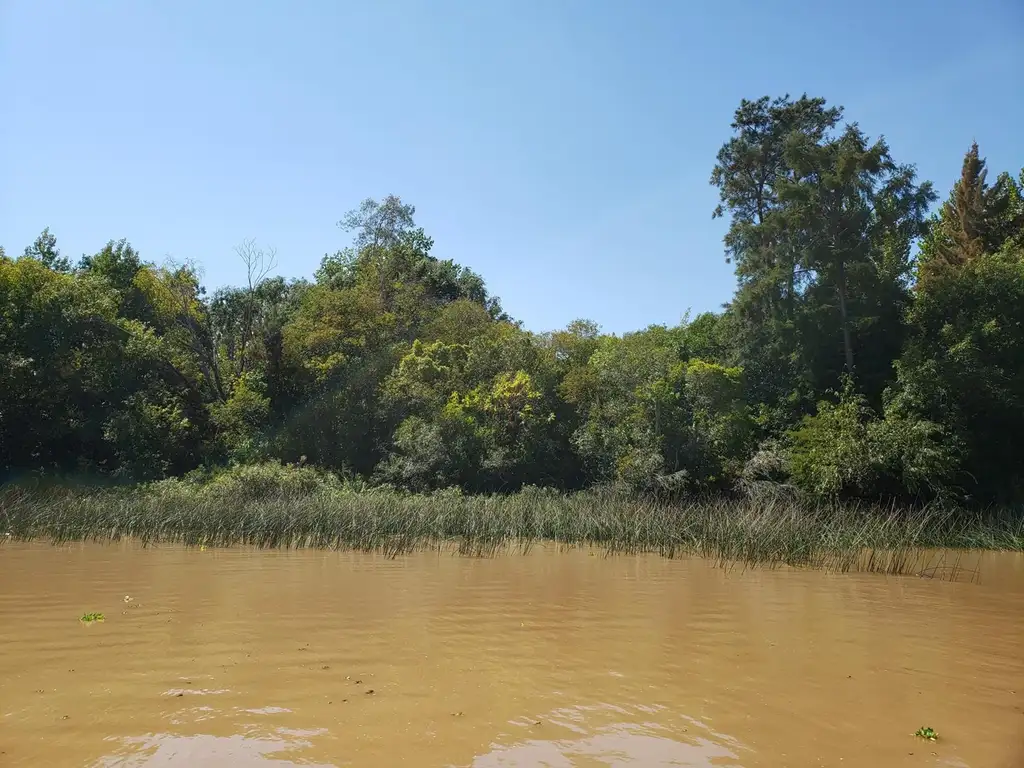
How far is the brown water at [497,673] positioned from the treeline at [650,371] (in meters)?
10.7

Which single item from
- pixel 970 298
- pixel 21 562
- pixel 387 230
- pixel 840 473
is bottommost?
pixel 21 562

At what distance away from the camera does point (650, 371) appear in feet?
66.6

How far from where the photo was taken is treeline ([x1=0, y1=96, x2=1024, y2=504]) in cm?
1783

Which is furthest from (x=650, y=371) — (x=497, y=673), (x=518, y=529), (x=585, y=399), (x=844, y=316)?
(x=497, y=673)

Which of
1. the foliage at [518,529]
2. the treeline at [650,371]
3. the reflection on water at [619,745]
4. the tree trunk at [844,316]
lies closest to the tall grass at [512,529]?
the foliage at [518,529]

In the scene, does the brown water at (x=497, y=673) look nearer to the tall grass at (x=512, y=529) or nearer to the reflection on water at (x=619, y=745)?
the reflection on water at (x=619, y=745)

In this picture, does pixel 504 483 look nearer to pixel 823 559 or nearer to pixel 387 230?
pixel 823 559

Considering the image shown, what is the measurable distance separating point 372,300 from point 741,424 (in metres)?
13.3

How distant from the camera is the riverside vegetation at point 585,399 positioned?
1311 centimetres

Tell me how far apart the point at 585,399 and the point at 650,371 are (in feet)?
10.5

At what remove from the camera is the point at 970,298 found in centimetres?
1823

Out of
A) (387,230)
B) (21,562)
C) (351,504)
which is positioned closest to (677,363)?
(351,504)

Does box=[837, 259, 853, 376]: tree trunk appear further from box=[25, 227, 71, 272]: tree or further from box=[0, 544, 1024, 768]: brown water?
box=[25, 227, 71, 272]: tree

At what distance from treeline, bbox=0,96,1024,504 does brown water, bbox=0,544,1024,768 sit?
10.7 meters
